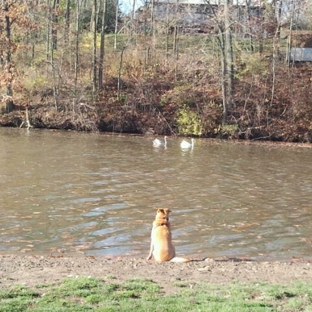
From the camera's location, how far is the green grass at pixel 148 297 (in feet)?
19.0

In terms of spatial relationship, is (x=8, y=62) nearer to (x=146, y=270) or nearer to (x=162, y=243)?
(x=162, y=243)

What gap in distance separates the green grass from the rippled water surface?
3.18m

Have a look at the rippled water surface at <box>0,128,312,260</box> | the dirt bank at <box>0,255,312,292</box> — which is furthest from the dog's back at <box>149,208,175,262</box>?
the rippled water surface at <box>0,128,312,260</box>

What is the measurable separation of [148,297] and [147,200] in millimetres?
8549

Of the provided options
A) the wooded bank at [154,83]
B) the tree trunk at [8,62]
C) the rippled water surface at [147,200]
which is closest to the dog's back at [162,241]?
the rippled water surface at [147,200]

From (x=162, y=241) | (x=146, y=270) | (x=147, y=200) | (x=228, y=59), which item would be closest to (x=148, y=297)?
(x=146, y=270)

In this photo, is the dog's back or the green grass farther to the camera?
the dog's back

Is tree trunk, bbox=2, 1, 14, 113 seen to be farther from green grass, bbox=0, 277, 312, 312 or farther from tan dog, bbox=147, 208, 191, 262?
green grass, bbox=0, 277, 312, 312

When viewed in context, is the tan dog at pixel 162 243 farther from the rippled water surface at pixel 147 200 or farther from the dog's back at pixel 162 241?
the rippled water surface at pixel 147 200

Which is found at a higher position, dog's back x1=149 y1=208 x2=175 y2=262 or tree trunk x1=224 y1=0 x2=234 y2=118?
tree trunk x1=224 y1=0 x2=234 y2=118

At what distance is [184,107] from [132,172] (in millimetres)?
18946

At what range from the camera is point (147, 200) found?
14797mm

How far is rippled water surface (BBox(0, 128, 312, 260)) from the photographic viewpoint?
1072 cm

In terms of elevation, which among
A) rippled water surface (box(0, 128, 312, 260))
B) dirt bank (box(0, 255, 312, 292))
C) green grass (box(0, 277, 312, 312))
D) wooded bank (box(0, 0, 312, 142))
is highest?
wooded bank (box(0, 0, 312, 142))
